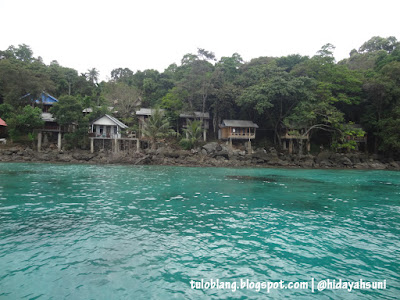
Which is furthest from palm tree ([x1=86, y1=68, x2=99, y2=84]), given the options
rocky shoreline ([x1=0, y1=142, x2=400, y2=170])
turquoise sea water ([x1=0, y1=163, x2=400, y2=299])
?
turquoise sea water ([x1=0, y1=163, x2=400, y2=299])

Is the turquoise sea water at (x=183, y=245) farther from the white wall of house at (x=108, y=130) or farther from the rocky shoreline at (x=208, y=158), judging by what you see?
the white wall of house at (x=108, y=130)

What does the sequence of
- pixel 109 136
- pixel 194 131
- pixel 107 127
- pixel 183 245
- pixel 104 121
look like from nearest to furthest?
pixel 183 245
pixel 194 131
pixel 104 121
pixel 109 136
pixel 107 127

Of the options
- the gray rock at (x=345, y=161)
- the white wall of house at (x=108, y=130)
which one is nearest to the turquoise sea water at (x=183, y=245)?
the gray rock at (x=345, y=161)

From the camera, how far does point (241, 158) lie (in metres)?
35.7

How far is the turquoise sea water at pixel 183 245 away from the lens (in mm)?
4898

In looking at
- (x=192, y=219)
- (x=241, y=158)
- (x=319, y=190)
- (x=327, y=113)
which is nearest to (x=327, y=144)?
(x=327, y=113)

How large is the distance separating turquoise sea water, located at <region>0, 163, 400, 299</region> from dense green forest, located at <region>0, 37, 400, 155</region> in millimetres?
25240

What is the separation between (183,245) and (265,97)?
30.9m

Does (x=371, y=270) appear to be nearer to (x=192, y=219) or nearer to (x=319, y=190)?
(x=192, y=219)

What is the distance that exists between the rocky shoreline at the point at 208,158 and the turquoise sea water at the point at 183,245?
68.5ft

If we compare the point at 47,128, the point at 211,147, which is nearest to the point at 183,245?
the point at 211,147

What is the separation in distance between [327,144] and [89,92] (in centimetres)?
4593

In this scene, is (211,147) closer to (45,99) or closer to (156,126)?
(156,126)

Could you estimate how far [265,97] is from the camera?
34.5 meters
